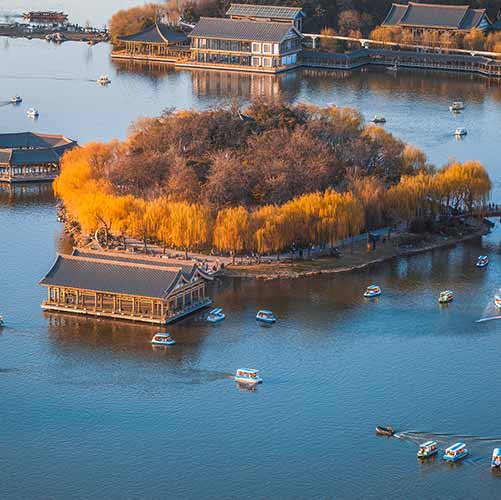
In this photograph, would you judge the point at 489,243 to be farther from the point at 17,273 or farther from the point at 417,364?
the point at 17,273

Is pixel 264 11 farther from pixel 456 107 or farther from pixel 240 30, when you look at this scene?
pixel 456 107

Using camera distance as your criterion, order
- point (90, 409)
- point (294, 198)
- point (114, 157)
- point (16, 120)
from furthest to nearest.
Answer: point (16, 120) → point (114, 157) → point (294, 198) → point (90, 409)

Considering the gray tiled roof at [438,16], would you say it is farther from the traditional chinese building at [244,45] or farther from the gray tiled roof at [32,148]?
the gray tiled roof at [32,148]

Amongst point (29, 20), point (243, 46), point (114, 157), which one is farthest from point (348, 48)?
point (114, 157)

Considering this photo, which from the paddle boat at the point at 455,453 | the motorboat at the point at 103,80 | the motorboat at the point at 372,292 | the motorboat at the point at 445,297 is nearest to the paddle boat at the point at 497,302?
the motorboat at the point at 445,297

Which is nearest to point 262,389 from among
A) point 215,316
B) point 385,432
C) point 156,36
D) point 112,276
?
point 385,432

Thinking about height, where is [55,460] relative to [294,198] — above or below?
below
